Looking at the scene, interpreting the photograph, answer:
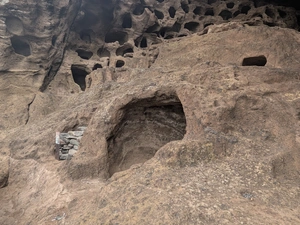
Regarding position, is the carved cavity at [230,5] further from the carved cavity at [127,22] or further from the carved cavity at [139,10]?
the carved cavity at [127,22]

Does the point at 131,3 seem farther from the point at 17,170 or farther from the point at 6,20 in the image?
the point at 17,170

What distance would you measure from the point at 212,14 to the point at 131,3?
4.60 meters

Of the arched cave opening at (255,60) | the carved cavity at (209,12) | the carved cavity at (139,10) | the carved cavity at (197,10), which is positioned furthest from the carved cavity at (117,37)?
the arched cave opening at (255,60)

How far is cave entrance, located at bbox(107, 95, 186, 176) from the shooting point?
259 inches

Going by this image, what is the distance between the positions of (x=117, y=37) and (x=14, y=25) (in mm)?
5214

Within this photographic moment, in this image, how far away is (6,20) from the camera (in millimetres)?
11992

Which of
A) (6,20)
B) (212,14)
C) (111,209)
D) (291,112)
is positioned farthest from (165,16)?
(111,209)

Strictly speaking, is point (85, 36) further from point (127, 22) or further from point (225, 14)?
point (225, 14)

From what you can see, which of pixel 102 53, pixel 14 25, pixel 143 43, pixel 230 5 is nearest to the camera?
pixel 14 25

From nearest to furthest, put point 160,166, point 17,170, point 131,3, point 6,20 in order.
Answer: point 160,166, point 17,170, point 6,20, point 131,3

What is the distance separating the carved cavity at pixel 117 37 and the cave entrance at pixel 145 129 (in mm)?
8766

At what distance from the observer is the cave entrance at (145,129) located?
6578mm

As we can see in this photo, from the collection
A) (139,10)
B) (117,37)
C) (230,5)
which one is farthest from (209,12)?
(117,37)

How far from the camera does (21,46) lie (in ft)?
42.3
